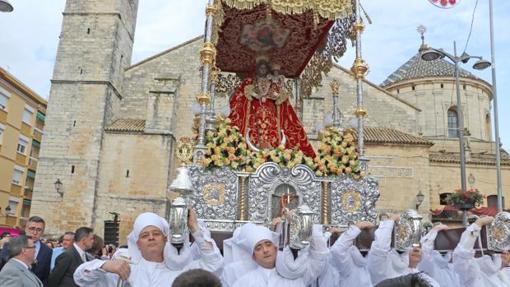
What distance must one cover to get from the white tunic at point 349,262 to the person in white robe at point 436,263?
62 cm

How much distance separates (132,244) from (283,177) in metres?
3.84

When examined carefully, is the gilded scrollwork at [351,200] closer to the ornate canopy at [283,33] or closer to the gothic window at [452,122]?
the ornate canopy at [283,33]

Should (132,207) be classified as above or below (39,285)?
above

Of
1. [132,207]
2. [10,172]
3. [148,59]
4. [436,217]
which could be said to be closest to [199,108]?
[132,207]

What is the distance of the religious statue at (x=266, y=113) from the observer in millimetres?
8289

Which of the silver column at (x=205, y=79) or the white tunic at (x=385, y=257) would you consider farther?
the silver column at (x=205, y=79)

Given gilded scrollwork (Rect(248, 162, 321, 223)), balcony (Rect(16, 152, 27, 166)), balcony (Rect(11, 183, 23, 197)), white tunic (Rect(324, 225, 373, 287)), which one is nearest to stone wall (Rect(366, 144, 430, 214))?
gilded scrollwork (Rect(248, 162, 321, 223))

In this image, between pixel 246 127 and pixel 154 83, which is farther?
pixel 154 83

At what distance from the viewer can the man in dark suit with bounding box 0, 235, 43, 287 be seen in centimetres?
384

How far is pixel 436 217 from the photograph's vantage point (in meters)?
21.4

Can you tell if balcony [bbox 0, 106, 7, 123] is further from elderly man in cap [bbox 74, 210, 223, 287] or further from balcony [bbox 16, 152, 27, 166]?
elderly man in cap [bbox 74, 210, 223, 287]

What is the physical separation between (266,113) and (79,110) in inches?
643

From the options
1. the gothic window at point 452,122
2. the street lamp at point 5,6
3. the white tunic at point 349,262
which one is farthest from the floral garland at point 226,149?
the gothic window at point 452,122

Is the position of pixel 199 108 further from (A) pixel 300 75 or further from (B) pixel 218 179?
(A) pixel 300 75
